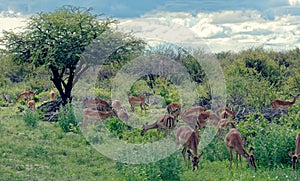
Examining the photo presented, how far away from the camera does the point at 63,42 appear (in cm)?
2228

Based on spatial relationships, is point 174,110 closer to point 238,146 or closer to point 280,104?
point 280,104

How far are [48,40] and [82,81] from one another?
2447 mm

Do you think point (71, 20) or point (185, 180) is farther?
point (71, 20)

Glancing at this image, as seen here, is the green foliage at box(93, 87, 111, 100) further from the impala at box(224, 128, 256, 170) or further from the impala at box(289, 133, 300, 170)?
the impala at box(289, 133, 300, 170)

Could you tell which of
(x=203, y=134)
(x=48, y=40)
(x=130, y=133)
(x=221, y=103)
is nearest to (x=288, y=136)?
(x=203, y=134)

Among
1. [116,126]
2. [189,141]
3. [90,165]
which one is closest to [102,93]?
[116,126]

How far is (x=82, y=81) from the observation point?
75.8ft

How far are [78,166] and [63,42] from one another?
1209 centimetres

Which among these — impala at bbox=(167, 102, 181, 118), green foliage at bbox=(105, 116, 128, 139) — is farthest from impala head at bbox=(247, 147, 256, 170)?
impala at bbox=(167, 102, 181, 118)

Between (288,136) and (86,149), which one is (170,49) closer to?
(86,149)

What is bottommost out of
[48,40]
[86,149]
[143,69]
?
[86,149]

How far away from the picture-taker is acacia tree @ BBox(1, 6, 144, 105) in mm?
21928

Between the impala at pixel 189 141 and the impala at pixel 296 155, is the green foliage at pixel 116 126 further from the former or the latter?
the impala at pixel 296 155

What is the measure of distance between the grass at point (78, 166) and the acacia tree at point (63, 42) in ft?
26.0
